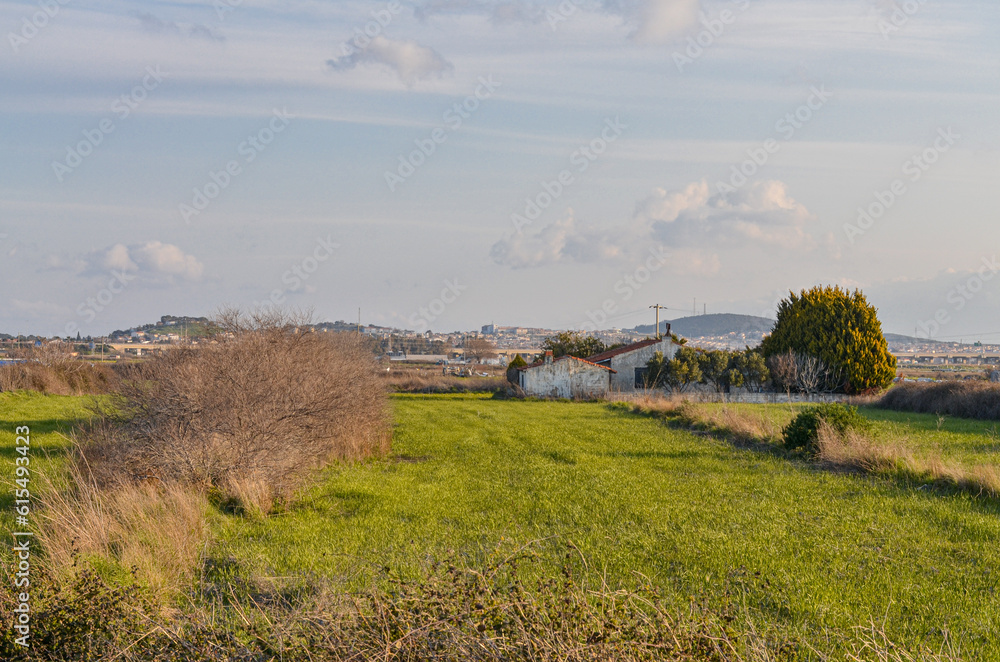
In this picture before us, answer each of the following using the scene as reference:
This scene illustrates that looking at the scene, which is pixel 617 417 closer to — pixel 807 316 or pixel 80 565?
pixel 807 316

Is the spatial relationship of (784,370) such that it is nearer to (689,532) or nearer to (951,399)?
(951,399)

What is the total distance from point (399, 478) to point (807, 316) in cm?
3503

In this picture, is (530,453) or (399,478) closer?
(399,478)

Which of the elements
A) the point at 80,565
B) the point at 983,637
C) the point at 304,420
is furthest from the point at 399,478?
the point at 983,637

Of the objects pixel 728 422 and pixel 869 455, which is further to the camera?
pixel 728 422

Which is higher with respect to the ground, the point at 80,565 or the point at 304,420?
the point at 304,420

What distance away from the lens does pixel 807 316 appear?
42.0 metres

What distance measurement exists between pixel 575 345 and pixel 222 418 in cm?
4411

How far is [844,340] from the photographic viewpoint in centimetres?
4088

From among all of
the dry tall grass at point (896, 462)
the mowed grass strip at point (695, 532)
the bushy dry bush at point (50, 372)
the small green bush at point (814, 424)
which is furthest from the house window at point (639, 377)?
the bushy dry bush at point (50, 372)

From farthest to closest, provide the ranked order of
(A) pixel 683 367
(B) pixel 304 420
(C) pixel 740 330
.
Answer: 1. (C) pixel 740 330
2. (A) pixel 683 367
3. (B) pixel 304 420

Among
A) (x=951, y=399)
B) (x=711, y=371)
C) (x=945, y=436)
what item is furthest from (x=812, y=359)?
(x=945, y=436)

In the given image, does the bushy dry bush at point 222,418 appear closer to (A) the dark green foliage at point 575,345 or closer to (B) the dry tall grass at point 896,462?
(B) the dry tall grass at point 896,462

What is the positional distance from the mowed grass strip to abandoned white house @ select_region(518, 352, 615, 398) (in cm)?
2610
